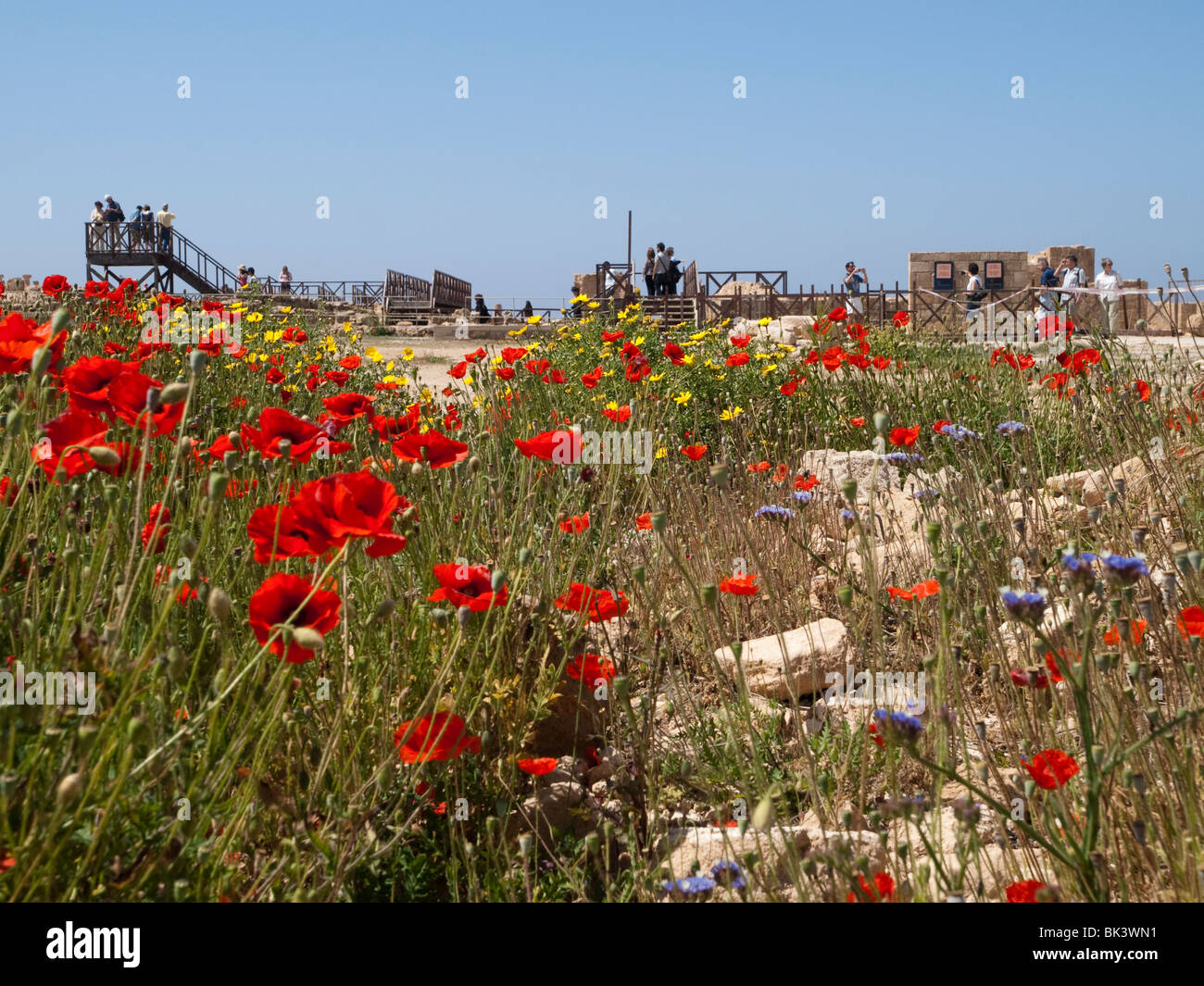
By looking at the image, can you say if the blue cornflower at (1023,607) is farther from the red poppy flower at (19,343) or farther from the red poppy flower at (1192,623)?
the red poppy flower at (19,343)

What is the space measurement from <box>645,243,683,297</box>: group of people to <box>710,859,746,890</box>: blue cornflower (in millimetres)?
17655

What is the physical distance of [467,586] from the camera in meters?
1.56

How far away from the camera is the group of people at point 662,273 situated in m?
18.9

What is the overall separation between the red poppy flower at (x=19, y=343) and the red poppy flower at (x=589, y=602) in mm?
1019

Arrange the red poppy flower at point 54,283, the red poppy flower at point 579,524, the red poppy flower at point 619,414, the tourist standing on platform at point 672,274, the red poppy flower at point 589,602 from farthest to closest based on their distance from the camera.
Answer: the tourist standing on platform at point 672,274, the red poppy flower at point 54,283, the red poppy flower at point 619,414, the red poppy flower at point 579,524, the red poppy flower at point 589,602

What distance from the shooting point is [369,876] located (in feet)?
5.34

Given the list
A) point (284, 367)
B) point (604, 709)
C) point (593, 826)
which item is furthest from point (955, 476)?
point (284, 367)

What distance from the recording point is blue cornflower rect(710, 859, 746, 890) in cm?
134

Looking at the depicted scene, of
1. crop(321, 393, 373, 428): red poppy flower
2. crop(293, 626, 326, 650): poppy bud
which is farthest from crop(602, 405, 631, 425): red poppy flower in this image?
crop(293, 626, 326, 650): poppy bud

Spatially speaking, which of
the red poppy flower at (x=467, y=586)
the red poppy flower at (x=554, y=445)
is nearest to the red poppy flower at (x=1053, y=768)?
the red poppy flower at (x=467, y=586)

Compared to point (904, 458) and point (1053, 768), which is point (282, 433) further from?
point (904, 458)

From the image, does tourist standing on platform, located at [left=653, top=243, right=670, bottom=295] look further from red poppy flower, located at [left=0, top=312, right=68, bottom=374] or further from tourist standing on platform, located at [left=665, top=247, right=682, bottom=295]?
red poppy flower, located at [left=0, top=312, right=68, bottom=374]

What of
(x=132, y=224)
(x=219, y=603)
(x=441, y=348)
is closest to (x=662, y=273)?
(x=441, y=348)
